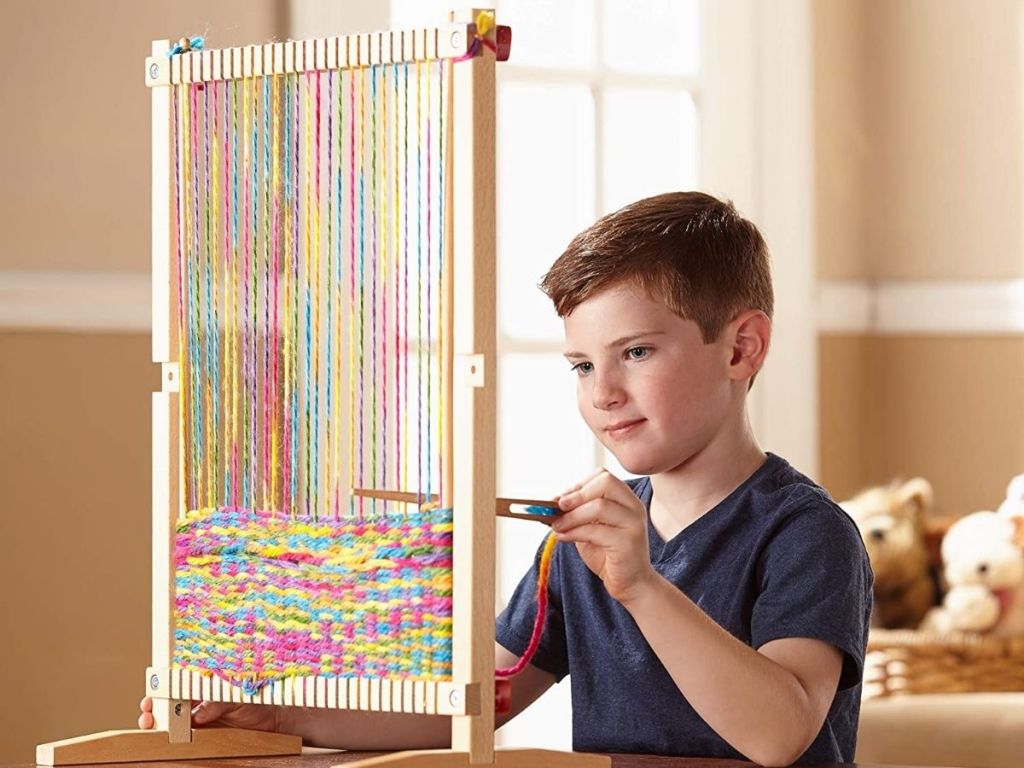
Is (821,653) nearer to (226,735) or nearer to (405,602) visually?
(405,602)

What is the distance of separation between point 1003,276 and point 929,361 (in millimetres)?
194

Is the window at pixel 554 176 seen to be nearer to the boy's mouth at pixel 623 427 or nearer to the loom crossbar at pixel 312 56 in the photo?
the boy's mouth at pixel 623 427

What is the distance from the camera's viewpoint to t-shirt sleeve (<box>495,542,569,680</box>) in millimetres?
1441

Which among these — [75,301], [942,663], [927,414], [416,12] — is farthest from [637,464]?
[927,414]

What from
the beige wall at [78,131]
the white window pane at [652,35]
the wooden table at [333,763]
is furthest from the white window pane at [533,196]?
the wooden table at [333,763]

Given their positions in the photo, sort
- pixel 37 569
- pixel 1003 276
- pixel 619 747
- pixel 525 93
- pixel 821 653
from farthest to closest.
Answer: pixel 1003 276, pixel 525 93, pixel 37 569, pixel 619 747, pixel 821 653

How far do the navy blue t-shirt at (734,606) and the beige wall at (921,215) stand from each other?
1.61 metres

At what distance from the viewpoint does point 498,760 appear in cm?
104

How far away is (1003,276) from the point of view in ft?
9.45

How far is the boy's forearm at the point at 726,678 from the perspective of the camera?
1100 millimetres

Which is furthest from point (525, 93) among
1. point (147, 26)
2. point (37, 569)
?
point (37, 569)

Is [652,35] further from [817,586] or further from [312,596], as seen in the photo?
[312,596]

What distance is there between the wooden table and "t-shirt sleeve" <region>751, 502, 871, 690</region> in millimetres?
90

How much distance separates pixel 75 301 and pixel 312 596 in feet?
3.68
